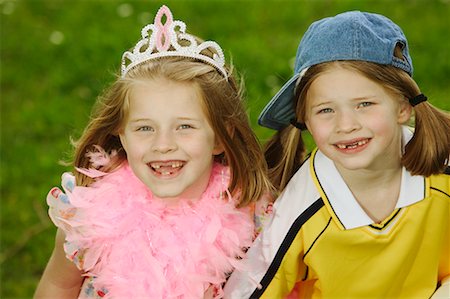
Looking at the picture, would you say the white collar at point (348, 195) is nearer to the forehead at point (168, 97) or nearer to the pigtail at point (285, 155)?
the pigtail at point (285, 155)

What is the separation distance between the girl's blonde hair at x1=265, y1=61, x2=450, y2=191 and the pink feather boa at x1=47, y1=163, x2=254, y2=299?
7.9 inches

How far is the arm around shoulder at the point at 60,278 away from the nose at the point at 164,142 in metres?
0.53

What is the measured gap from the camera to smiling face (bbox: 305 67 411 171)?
7.39 ft

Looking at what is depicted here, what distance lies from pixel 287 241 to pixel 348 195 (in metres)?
0.23

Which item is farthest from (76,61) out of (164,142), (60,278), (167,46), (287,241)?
(287,241)

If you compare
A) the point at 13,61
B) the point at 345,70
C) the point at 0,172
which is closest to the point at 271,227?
the point at 345,70

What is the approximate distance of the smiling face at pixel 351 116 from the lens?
2.25m

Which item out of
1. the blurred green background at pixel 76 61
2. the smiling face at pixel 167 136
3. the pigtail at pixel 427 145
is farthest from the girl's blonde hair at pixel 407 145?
the blurred green background at pixel 76 61

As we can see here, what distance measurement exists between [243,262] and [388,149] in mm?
559

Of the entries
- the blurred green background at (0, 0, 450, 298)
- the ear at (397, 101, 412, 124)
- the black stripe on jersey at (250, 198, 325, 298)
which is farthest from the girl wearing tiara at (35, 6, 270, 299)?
the blurred green background at (0, 0, 450, 298)

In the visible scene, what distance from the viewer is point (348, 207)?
7.82ft

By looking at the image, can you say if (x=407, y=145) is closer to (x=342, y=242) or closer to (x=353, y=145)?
(x=353, y=145)

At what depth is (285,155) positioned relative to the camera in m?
2.58

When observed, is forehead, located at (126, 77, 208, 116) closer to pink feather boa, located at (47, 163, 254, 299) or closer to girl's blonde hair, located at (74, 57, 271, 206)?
girl's blonde hair, located at (74, 57, 271, 206)
